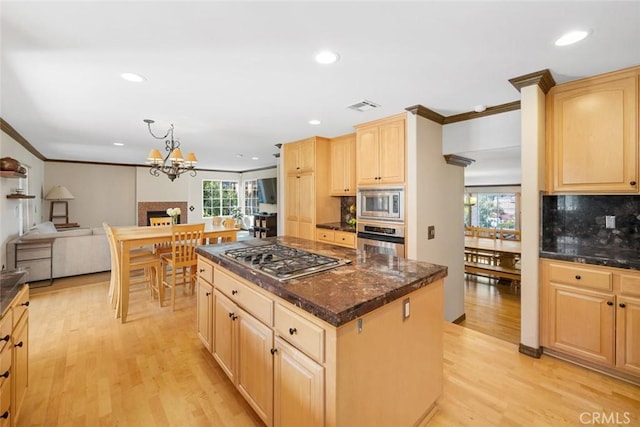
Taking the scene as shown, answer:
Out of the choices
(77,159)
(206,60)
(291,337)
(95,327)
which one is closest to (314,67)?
(206,60)

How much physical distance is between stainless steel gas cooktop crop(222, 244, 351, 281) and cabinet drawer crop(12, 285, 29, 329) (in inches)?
45.9

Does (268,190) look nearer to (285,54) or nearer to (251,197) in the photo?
(251,197)

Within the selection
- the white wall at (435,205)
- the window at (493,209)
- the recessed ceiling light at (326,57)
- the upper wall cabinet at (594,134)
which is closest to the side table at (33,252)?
the recessed ceiling light at (326,57)

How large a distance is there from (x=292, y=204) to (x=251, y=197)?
5.53 metres

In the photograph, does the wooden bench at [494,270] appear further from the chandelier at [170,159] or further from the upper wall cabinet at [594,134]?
the chandelier at [170,159]

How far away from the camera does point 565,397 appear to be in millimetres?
1942

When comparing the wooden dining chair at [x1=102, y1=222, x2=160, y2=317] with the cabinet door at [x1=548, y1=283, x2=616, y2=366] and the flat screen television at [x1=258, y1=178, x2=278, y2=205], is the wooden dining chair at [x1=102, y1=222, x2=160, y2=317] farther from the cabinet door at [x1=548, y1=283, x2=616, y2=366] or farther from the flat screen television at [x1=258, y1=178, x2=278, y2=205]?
the flat screen television at [x1=258, y1=178, x2=278, y2=205]

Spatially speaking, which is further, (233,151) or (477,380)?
(233,151)

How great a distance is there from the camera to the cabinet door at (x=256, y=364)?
154 centimetres

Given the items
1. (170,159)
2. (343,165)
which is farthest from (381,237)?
(170,159)

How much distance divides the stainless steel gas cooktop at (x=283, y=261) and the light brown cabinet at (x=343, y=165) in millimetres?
2076

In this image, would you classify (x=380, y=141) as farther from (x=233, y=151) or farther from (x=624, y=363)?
(x=233, y=151)

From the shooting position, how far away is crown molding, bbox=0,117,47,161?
145 inches

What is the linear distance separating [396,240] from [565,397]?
183 centimetres
